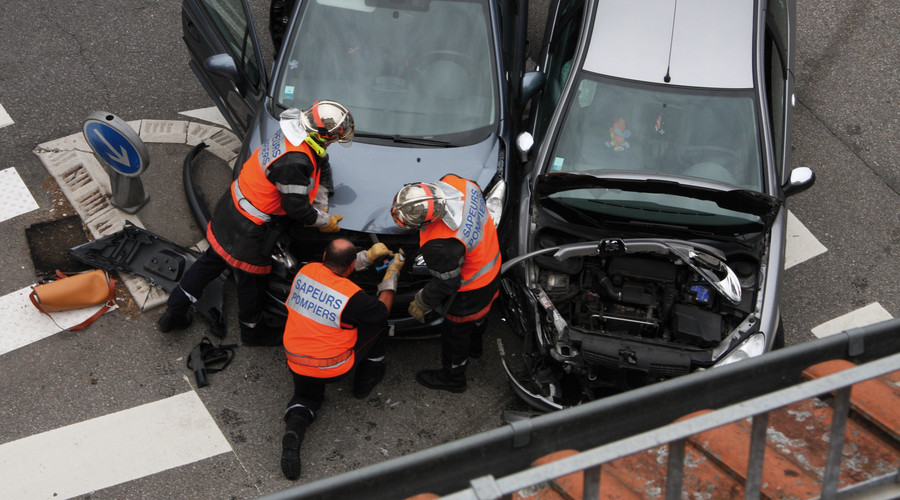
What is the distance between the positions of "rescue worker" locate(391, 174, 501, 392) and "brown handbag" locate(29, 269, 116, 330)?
2449 mm

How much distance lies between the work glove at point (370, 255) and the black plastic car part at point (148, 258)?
4.68 feet

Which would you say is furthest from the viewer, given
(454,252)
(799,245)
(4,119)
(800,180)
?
(4,119)

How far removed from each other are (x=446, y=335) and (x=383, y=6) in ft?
8.32

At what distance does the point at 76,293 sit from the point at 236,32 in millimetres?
2316

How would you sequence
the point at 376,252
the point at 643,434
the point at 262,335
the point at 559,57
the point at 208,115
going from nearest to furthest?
the point at 643,434 → the point at 376,252 → the point at 262,335 → the point at 559,57 → the point at 208,115

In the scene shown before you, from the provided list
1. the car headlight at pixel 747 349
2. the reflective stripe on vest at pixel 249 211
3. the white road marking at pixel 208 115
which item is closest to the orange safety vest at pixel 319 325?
the reflective stripe on vest at pixel 249 211

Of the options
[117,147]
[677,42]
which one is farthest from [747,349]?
[117,147]

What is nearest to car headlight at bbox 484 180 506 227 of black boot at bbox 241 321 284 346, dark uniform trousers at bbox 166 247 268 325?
dark uniform trousers at bbox 166 247 268 325

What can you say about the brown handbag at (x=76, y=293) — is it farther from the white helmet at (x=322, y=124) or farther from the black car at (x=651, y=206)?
the black car at (x=651, y=206)

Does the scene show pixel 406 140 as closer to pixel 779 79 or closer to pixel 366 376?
pixel 366 376

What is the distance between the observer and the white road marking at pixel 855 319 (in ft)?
20.9

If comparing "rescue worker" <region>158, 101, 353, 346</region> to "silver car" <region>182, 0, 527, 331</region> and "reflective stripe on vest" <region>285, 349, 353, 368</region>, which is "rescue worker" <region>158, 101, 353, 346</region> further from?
"reflective stripe on vest" <region>285, 349, 353, 368</region>

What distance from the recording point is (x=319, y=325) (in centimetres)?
505

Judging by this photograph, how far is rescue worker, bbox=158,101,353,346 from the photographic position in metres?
5.17
